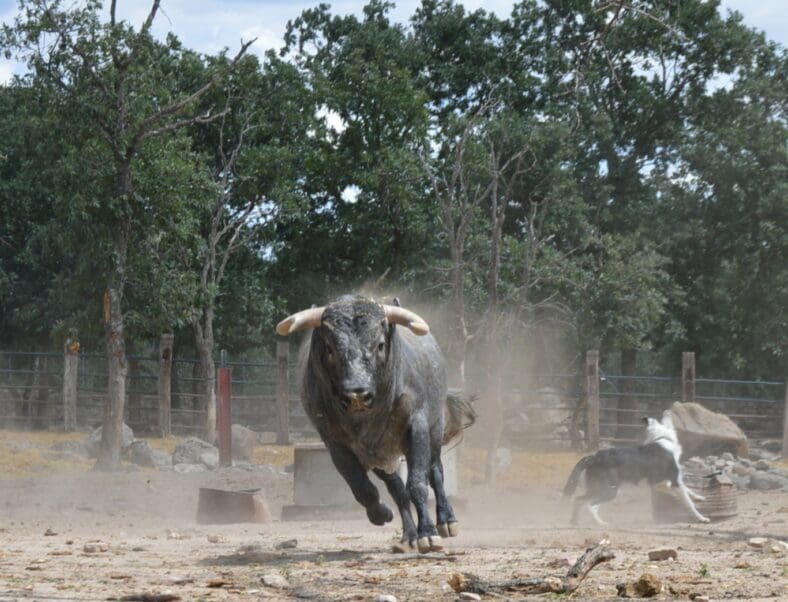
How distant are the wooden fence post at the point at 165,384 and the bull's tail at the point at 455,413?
14599 mm

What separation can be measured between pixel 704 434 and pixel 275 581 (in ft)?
47.7

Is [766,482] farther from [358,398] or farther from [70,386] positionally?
[70,386]

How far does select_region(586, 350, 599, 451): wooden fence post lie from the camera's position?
25109mm

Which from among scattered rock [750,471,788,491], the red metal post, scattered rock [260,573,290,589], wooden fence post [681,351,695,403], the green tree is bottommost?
scattered rock [260,573,290,589]

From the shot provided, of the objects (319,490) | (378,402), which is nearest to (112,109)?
(319,490)

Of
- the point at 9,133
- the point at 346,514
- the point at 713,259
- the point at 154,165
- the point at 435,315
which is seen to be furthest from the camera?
the point at 713,259

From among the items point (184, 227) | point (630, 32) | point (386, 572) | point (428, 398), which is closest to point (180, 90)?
point (184, 227)

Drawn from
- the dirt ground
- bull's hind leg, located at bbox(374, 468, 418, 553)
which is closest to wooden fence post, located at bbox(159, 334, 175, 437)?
the dirt ground

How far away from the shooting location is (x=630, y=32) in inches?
589

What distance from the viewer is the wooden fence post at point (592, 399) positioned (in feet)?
82.4

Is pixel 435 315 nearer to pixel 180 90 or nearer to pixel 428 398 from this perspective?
pixel 180 90

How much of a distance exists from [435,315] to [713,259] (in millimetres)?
11510

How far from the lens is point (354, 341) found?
8.58m

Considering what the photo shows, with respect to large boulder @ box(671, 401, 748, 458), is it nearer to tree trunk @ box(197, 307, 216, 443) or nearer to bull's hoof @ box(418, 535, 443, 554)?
tree trunk @ box(197, 307, 216, 443)
